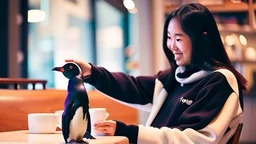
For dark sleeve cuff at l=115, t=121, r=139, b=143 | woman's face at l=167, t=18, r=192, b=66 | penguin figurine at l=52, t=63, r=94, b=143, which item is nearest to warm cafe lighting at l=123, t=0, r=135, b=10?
woman's face at l=167, t=18, r=192, b=66

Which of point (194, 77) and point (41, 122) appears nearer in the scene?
point (41, 122)

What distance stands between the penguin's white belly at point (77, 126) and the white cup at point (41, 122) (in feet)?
1.05

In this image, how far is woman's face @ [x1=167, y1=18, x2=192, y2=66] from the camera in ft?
5.36

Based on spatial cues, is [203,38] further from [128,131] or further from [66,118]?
[66,118]

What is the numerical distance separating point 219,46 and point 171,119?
0.34 m

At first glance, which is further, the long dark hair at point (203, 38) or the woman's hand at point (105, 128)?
the long dark hair at point (203, 38)

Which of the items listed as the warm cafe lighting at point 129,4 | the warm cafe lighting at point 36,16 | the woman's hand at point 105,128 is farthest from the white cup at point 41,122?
the warm cafe lighting at point 129,4

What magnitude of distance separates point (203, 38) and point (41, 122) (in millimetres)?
689

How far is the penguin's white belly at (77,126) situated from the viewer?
1.12 metres

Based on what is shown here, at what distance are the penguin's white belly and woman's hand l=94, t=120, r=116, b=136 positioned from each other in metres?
0.23

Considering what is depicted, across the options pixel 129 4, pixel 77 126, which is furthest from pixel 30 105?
pixel 129 4

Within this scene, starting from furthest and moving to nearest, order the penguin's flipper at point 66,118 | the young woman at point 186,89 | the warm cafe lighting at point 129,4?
the warm cafe lighting at point 129,4
the young woman at point 186,89
the penguin's flipper at point 66,118

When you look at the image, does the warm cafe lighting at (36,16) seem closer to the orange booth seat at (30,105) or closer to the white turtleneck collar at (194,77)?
the orange booth seat at (30,105)

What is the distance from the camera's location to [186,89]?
170cm
